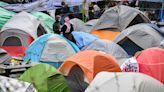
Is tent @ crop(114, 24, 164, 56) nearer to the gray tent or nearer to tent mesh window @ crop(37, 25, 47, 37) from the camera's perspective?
the gray tent

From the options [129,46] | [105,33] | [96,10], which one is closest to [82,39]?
[105,33]

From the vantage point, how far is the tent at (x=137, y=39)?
11586mm

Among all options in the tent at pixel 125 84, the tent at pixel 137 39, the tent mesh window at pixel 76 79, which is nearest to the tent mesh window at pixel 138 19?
the tent at pixel 137 39

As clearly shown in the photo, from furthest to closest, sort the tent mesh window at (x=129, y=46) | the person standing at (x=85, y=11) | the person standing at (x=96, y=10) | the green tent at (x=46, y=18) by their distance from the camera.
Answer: the person standing at (x=96, y=10), the person standing at (x=85, y=11), the green tent at (x=46, y=18), the tent mesh window at (x=129, y=46)

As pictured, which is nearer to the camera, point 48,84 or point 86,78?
point 48,84

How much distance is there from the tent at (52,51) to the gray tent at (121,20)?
12.1ft

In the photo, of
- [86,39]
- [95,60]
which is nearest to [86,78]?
[95,60]

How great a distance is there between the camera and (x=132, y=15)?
1430cm

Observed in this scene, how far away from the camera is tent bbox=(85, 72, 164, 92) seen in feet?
18.8

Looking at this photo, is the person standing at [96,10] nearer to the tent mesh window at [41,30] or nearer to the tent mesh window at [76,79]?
the tent mesh window at [41,30]

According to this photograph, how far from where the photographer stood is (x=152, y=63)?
8383 millimetres

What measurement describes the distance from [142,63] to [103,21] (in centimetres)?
618

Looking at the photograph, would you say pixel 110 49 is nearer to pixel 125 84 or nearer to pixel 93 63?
pixel 93 63

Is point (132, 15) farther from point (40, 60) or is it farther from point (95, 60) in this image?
point (95, 60)
